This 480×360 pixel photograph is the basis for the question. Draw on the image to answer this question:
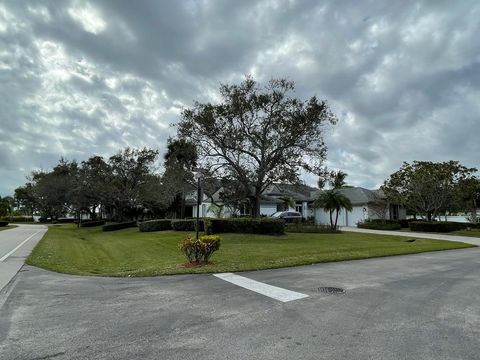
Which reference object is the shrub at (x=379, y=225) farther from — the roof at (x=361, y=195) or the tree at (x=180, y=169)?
the tree at (x=180, y=169)

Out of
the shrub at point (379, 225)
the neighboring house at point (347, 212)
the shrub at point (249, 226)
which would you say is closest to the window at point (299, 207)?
the neighboring house at point (347, 212)

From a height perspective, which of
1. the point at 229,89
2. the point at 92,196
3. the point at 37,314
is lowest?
the point at 37,314

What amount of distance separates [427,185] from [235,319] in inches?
1383

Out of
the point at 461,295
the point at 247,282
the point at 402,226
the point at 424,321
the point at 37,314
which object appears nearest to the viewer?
the point at 424,321

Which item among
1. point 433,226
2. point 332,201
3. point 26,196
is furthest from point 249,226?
point 26,196

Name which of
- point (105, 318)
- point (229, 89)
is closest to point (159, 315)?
point (105, 318)

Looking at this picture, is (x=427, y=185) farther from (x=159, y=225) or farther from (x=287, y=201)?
(x=159, y=225)

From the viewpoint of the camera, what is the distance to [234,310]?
6.12 meters

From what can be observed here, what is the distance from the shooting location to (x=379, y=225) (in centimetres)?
3775

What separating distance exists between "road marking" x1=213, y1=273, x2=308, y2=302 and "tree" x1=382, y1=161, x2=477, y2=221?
31766mm

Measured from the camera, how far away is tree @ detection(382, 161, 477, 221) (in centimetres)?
3550

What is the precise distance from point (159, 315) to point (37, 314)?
1952 mm

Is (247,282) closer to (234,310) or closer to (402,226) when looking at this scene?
(234,310)

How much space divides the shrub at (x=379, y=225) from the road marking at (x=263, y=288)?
31.0 m
